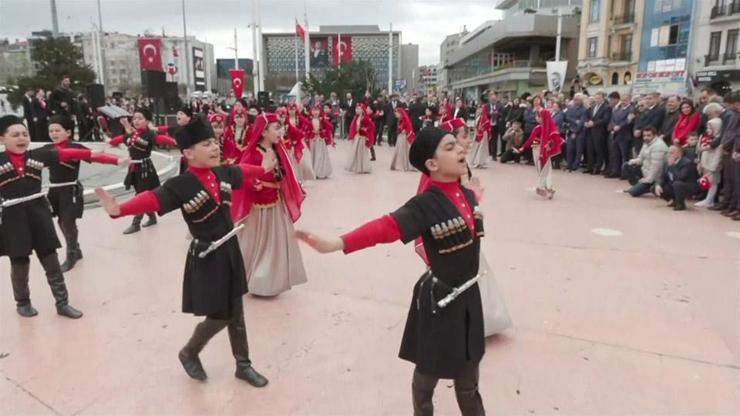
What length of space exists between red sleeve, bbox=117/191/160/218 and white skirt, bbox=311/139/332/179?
860 centimetres

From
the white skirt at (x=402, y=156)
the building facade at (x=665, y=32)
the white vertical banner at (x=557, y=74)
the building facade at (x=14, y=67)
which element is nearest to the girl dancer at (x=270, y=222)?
the white skirt at (x=402, y=156)

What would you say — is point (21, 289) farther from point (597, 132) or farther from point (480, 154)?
Answer: point (597, 132)

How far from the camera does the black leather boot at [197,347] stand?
318cm

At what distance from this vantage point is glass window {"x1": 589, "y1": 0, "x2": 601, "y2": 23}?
141 ft

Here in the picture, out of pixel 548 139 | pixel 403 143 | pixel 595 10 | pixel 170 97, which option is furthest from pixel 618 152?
pixel 595 10

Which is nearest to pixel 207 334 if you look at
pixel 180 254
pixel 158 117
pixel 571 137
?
pixel 180 254

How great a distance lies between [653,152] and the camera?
897 cm

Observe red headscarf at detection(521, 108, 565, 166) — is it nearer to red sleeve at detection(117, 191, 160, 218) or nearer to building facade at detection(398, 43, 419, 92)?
red sleeve at detection(117, 191, 160, 218)

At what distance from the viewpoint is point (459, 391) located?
2.51m

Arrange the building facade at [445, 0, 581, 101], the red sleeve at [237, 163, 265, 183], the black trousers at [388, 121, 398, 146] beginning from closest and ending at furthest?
→ the red sleeve at [237, 163, 265, 183]
the black trousers at [388, 121, 398, 146]
the building facade at [445, 0, 581, 101]

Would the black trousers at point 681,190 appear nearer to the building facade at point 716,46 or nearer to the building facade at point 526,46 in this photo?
the building facade at point 716,46

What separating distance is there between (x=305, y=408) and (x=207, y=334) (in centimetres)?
74

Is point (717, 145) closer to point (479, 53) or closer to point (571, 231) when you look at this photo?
point (571, 231)

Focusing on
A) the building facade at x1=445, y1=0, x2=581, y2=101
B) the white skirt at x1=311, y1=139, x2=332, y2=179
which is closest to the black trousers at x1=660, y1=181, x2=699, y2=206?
the white skirt at x1=311, y1=139, x2=332, y2=179
